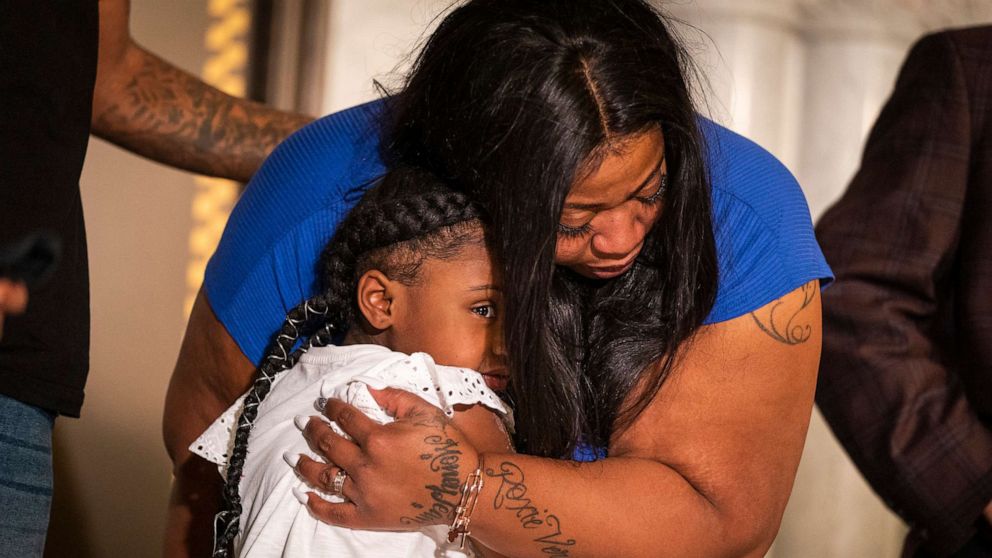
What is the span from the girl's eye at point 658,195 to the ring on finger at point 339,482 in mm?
496

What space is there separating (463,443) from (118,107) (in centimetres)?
96

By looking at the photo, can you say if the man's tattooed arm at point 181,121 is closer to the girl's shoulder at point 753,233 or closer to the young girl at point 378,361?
the young girl at point 378,361

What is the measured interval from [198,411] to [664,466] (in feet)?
2.50

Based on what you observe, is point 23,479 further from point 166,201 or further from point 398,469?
point 166,201

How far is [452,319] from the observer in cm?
153

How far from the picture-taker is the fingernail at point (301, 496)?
1.42m

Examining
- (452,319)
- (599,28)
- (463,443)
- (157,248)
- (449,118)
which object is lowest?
(157,248)

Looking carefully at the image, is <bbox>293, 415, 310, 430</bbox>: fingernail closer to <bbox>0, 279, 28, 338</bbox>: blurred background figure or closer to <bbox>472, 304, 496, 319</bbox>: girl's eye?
<bbox>472, 304, 496, 319</bbox>: girl's eye

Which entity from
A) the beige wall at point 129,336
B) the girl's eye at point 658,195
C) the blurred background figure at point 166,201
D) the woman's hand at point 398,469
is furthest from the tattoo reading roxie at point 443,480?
the beige wall at point 129,336

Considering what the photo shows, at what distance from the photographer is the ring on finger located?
1392 mm

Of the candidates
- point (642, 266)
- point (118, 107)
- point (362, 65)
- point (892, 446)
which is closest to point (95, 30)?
point (118, 107)

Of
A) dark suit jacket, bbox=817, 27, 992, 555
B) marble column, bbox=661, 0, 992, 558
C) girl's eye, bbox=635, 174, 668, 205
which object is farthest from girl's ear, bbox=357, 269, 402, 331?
marble column, bbox=661, 0, 992, 558

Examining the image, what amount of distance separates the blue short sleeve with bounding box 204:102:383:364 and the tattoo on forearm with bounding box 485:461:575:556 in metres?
0.49

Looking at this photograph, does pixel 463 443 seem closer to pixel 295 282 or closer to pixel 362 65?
pixel 295 282
